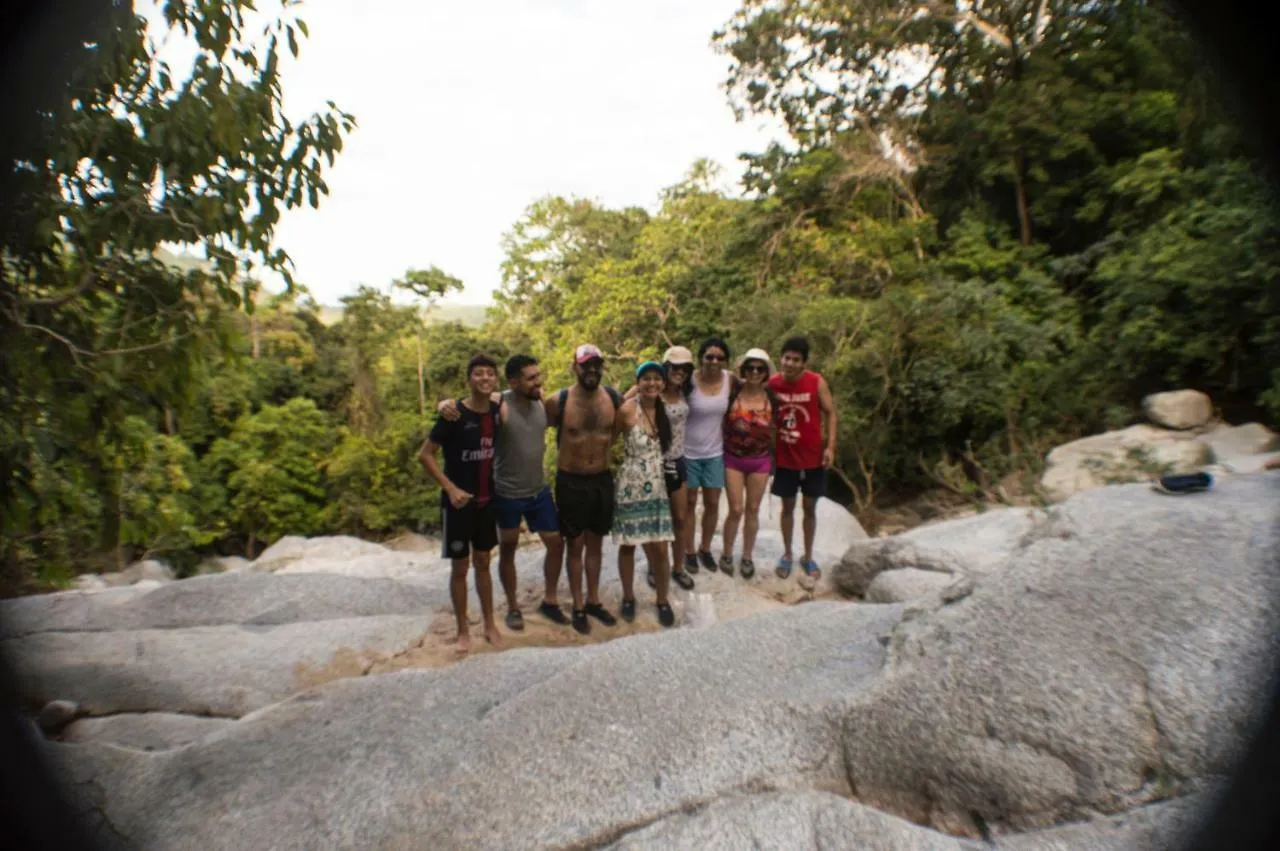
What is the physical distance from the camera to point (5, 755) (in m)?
1.88

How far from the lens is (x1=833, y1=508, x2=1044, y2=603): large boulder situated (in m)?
5.96

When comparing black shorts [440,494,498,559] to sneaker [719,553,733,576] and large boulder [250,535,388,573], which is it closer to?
sneaker [719,553,733,576]

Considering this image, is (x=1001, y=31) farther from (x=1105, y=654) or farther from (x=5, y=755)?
(x=5, y=755)

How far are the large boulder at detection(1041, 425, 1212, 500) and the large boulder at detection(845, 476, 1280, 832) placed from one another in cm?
418

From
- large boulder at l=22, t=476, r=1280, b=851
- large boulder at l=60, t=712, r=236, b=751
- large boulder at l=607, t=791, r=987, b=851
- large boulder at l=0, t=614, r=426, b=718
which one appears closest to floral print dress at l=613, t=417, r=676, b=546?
large boulder at l=22, t=476, r=1280, b=851

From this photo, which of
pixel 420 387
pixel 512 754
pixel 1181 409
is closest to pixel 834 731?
pixel 512 754

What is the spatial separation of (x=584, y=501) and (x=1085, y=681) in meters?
3.51

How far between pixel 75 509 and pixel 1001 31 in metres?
20.8

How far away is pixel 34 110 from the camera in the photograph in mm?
2305

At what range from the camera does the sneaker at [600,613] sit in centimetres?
594

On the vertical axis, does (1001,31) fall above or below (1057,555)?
above

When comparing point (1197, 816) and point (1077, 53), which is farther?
point (1077, 53)

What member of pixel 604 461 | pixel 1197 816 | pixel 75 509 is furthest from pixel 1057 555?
pixel 75 509

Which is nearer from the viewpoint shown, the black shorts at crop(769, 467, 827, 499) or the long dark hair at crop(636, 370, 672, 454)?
the long dark hair at crop(636, 370, 672, 454)
